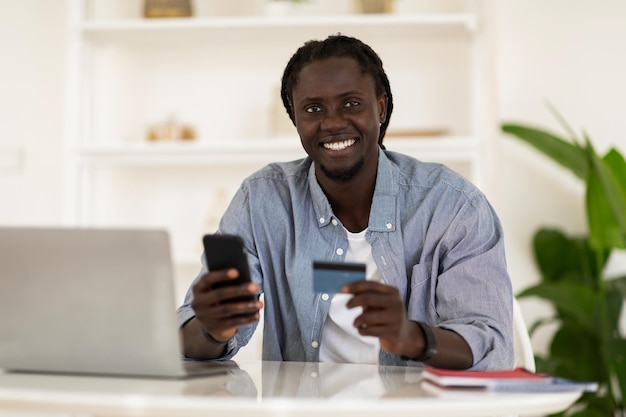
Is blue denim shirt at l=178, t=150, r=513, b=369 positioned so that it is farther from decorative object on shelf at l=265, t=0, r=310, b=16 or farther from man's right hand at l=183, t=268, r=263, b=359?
decorative object on shelf at l=265, t=0, r=310, b=16

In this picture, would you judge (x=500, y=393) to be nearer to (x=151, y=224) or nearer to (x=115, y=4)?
(x=151, y=224)

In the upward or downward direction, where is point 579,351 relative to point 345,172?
downward

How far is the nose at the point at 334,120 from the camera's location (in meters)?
1.75

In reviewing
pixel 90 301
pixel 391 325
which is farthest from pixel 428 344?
pixel 90 301

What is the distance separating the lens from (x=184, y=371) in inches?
49.5

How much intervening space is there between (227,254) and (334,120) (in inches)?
23.3

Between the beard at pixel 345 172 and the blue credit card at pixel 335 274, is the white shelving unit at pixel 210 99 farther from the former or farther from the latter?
the blue credit card at pixel 335 274

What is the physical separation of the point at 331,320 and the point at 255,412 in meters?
0.77

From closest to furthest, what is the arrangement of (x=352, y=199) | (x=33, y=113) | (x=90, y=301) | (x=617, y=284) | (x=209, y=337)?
1. (x=90, y=301)
2. (x=209, y=337)
3. (x=352, y=199)
4. (x=617, y=284)
5. (x=33, y=113)

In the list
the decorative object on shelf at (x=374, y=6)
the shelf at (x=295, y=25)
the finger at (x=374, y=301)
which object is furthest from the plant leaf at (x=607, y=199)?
the finger at (x=374, y=301)

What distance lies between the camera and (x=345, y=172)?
179 cm

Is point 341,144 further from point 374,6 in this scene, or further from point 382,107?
point 374,6

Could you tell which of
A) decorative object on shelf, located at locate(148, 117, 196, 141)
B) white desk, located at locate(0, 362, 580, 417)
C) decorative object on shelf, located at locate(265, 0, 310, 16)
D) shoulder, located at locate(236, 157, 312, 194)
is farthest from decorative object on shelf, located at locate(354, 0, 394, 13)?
white desk, located at locate(0, 362, 580, 417)

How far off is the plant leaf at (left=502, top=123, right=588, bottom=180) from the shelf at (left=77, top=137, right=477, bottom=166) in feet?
0.54
